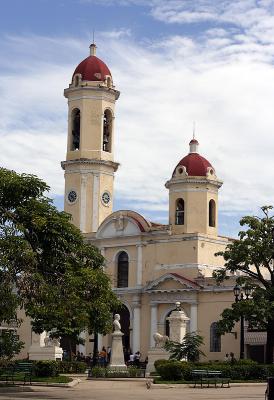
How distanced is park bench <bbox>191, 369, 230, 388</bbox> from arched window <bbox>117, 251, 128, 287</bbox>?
2941 cm

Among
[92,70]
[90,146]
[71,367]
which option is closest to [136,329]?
[90,146]

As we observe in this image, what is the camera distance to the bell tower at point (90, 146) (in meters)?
65.6

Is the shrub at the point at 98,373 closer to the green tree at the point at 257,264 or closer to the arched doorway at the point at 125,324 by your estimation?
the green tree at the point at 257,264

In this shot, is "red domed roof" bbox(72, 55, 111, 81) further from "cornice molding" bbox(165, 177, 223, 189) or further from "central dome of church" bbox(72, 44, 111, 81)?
"cornice molding" bbox(165, 177, 223, 189)

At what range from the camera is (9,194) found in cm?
2997

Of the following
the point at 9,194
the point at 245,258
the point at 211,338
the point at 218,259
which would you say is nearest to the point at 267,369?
the point at 245,258

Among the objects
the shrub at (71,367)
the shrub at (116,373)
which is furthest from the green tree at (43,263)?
the shrub at (71,367)

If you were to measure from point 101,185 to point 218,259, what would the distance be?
10.9 metres

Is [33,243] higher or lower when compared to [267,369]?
higher

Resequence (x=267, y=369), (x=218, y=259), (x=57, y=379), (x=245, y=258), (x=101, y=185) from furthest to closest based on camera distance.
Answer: (x=101, y=185)
(x=218, y=259)
(x=245, y=258)
(x=267, y=369)
(x=57, y=379)

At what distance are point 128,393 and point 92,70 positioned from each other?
139 ft

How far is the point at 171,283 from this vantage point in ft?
194

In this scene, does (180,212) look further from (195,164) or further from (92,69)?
(92,69)

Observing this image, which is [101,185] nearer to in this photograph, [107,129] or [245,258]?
[107,129]
